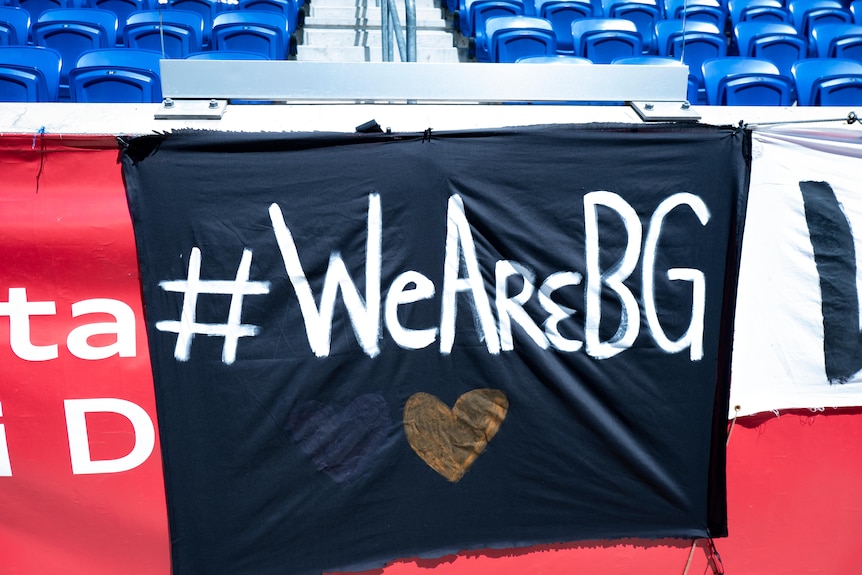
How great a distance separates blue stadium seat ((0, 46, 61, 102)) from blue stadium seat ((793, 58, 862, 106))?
541 cm

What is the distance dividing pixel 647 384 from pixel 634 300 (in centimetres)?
35

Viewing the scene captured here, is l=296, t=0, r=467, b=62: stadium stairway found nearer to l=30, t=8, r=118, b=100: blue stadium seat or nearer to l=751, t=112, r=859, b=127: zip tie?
l=30, t=8, r=118, b=100: blue stadium seat

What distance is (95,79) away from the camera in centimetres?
476

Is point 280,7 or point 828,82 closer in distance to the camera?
point 828,82

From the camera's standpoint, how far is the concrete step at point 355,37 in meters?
6.30

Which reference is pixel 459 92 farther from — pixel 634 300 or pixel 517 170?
pixel 634 300

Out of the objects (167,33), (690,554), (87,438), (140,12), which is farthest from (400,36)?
(690,554)

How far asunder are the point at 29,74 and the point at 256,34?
65.9 inches

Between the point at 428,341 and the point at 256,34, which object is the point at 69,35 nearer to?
the point at 256,34

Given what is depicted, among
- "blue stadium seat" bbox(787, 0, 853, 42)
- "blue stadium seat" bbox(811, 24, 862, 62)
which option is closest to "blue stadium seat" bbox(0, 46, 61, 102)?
"blue stadium seat" bbox(811, 24, 862, 62)

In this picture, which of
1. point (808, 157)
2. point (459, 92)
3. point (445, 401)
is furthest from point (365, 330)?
point (808, 157)

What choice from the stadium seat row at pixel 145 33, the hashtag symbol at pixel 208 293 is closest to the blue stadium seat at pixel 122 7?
the stadium seat row at pixel 145 33

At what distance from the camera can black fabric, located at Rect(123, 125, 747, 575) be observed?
282 centimetres

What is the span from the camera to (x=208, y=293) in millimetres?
2826
